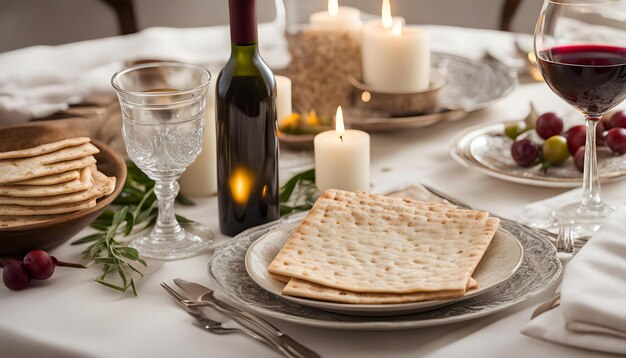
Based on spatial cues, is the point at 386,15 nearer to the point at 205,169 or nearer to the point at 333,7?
the point at 333,7

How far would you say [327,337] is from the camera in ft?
3.36

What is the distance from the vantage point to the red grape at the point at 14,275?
3.87ft

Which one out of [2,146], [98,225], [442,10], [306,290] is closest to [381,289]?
[306,290]

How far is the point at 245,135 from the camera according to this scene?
134cm

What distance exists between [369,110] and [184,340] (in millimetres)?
971

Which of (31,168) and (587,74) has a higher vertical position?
(587,74)

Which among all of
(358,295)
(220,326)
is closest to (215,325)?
(220,326)

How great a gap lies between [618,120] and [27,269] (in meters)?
1.13

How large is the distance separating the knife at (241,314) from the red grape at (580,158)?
76 centimetres

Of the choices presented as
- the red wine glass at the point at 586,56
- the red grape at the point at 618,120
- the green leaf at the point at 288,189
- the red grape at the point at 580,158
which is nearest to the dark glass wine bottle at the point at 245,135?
the green leaf at the point at 288,189

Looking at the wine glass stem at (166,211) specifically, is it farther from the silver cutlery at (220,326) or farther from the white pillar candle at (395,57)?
the white pillar candle at (395,57)

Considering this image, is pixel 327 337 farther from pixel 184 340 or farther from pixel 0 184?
pixel 0 184

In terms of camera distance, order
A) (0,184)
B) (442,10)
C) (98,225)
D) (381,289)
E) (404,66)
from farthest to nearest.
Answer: (442,10) → (404,66) → (98,225) → (0,184) → (381,289)

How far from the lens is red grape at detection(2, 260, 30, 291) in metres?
1.18
